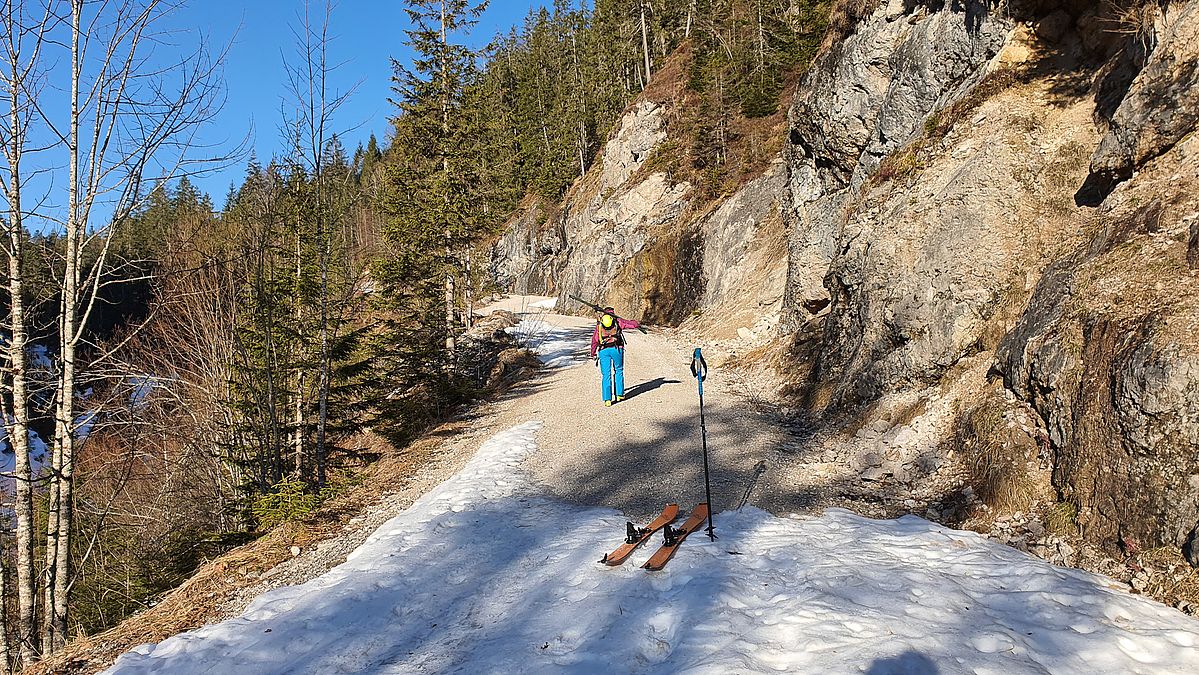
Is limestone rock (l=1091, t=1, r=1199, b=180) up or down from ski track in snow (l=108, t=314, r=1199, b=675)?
up

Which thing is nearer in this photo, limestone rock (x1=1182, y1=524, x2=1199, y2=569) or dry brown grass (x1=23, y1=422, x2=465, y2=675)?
limestone rock (x1=1182, y1=524, x2=1199, y2=569)

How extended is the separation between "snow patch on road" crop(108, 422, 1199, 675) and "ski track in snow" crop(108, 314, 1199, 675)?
17mm

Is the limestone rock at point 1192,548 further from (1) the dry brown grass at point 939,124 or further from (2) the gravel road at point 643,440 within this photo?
(1) the dry brown grass at point 939,124

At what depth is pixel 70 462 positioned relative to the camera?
7.02 metres

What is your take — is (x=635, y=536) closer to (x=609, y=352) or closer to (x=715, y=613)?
(x=715, y=613)

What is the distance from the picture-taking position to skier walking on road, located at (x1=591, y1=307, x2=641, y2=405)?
12289mm

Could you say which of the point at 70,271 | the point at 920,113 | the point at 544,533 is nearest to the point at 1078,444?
the point at 544,533

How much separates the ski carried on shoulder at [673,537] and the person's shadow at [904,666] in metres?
2.17

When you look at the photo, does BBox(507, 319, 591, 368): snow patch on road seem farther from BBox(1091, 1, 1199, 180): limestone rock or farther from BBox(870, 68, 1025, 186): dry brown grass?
BBox(1091, 1, 1199, 180): limestone rock

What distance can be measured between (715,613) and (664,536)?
1.49 meters

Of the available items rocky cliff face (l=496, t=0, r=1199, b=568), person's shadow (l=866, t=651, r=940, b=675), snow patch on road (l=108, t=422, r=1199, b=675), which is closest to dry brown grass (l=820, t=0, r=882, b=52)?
rocky cliff face (l=496, t=0, r=1199, b=568)

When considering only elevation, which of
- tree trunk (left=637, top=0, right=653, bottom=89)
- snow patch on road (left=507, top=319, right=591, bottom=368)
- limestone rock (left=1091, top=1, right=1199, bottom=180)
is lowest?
snow patch on road (left=507, top=319, right=591, bottom=368)

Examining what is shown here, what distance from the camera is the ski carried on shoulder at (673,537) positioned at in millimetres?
5609

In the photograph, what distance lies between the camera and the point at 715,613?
15.4 ft
